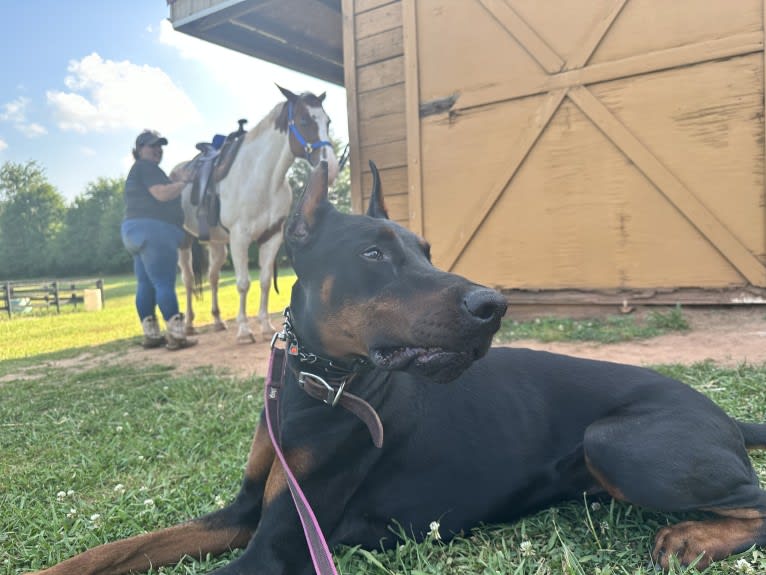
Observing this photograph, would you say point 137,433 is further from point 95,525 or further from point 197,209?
point 197,209

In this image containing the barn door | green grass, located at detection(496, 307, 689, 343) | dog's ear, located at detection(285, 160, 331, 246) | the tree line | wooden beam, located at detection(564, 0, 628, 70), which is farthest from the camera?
the tree line

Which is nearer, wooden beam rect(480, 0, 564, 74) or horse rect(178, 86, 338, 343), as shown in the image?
wooden beam rect(480, 0, 564, 74)

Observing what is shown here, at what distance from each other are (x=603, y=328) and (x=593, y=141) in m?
2.26

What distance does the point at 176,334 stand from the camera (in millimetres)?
7328

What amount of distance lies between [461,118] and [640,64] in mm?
2166

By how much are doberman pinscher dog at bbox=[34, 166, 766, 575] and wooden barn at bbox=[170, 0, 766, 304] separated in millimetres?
4493

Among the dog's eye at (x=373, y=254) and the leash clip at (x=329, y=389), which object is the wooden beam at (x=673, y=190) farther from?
the leash clip at (x=329, y=389)

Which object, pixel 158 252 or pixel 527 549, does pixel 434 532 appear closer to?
pixel 527 549

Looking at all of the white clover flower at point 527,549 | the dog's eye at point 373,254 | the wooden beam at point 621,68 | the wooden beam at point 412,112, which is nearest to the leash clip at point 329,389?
the dog's eye at point 373,254

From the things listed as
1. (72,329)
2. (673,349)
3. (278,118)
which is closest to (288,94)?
(278,118)

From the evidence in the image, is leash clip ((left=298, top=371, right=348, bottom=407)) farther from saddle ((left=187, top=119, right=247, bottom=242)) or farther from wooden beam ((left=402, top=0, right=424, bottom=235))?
saddle ((left=187, top=119, right=247, bottom=242))

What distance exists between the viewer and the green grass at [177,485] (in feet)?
6.09

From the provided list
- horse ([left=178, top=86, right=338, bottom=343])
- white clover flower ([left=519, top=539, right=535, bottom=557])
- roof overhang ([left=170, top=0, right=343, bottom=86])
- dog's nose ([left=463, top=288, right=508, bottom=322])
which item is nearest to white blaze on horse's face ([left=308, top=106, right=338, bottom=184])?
horse ([left=178, top=86, right=338, bottom=343])

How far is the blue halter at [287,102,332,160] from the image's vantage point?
662 centimetres
